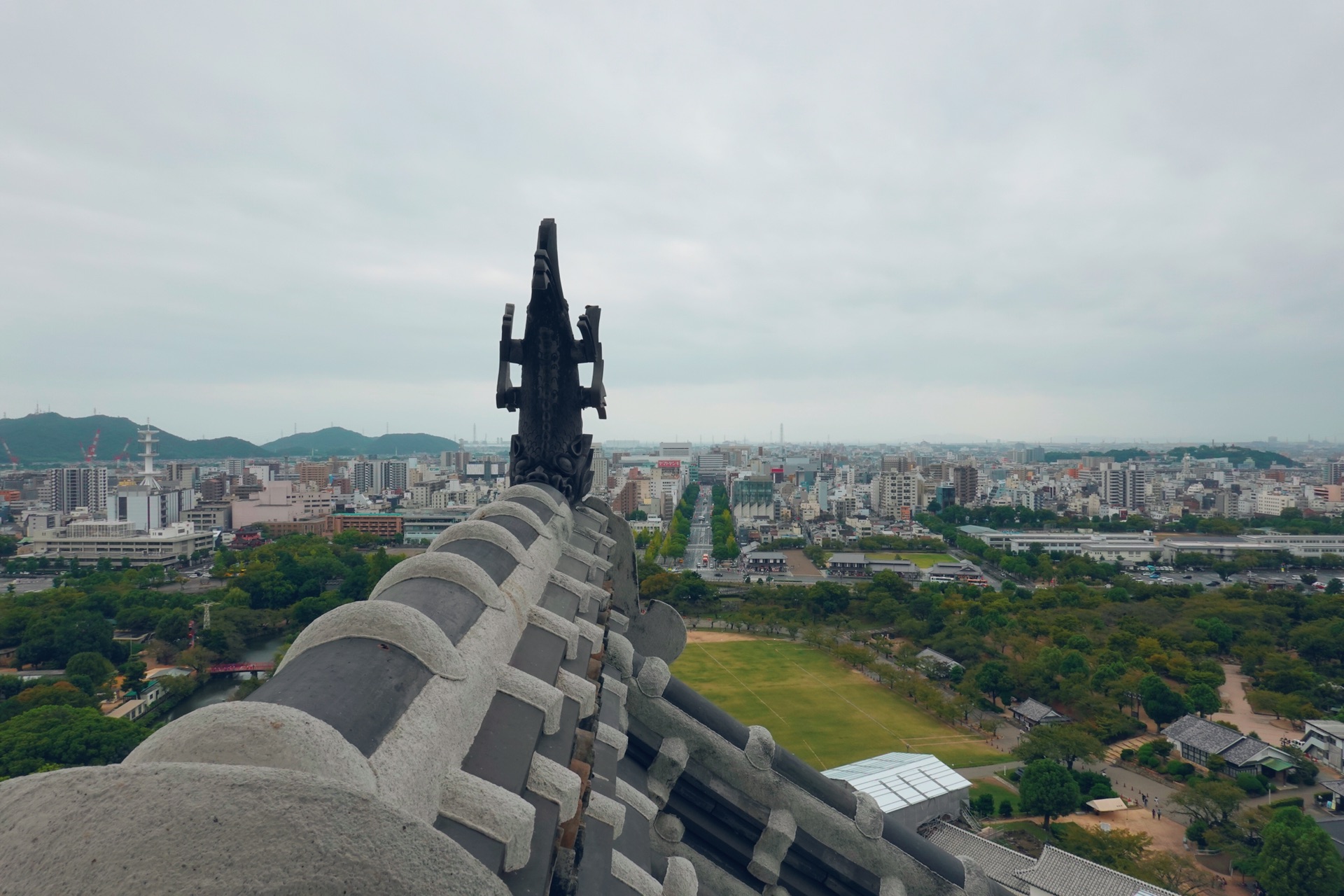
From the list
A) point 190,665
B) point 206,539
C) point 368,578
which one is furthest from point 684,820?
point 206,539

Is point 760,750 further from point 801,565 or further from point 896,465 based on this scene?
point 896,465

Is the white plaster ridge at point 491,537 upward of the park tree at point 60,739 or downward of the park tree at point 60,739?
upward

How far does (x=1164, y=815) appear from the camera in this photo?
17250 millimetres

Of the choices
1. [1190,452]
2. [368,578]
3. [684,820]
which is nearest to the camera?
[684,820]

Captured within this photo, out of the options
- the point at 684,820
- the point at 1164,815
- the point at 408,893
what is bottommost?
the point at 1164,815

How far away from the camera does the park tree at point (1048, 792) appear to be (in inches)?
640

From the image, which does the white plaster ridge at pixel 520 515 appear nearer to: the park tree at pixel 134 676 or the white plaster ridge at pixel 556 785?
the white plaster ridge at pixel 556 785

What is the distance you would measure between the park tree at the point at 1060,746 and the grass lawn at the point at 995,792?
1045 mm

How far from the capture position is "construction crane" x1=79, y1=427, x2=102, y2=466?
14800 centimetres

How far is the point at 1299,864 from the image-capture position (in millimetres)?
13133

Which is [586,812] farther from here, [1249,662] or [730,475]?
[730,475]

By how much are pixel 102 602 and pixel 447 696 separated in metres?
40.2

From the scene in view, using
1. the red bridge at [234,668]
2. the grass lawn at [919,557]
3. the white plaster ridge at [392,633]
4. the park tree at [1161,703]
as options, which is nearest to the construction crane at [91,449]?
the red bridge at [234,668]

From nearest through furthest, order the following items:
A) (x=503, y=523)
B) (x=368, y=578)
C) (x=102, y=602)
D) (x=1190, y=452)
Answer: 1. (x=503, y=523)
2. (x=102, y=602)
3. (x=368, y=578)
4. (x=1190, y=452)
